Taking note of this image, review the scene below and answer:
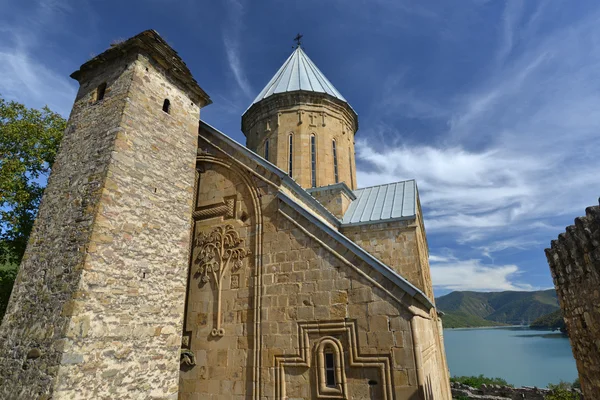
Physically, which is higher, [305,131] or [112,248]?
[305,131]

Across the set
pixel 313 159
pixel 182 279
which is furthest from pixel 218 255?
pixel 313 159

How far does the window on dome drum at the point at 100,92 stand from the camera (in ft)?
22.4

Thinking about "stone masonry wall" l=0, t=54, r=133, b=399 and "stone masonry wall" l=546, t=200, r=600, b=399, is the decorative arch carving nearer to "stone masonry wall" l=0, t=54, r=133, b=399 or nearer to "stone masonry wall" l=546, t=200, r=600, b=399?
"stone masonry wall" l=546, t=200, r=600, b=399

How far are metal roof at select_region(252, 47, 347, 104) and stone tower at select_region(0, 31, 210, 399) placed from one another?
21.3ft

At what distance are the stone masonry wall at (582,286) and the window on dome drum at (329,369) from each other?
3522 mm

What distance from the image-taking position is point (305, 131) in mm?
12602

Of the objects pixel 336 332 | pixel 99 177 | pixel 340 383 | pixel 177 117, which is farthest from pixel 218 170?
pixel 340 383

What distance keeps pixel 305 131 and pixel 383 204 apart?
178 inches

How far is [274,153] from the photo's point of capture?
12.6 meters

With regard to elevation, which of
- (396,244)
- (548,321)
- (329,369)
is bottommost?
(329,369)

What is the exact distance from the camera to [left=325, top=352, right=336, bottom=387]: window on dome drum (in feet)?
16.8

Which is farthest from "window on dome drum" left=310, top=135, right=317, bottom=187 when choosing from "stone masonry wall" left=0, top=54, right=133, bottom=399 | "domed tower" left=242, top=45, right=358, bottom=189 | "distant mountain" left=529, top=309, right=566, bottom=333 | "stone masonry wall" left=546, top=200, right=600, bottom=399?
"distant mountain" left=529, top=309, right=566, bottom=333

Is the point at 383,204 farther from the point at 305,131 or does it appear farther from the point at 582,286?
the point at 582,286

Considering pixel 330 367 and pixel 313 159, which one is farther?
pixel 313 159
